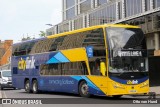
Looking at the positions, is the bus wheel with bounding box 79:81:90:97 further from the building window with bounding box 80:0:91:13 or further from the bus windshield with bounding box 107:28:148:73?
the building window with bounding box 80:0:91:13

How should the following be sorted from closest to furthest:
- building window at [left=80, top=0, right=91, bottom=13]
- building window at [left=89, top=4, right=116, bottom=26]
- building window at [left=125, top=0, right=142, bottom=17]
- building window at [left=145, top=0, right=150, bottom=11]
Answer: building window at [left=145, top=0, right=150, bottom=11], building window at [left=125, top=0, right=142, bottom=17], building window at [left=89, top=4, right=116, bottom=26], building window at [left=80, top=0, right=91, bottom=13]

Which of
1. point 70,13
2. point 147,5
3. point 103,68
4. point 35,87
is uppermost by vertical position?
point 70,13

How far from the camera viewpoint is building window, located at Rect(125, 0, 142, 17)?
58.0 m

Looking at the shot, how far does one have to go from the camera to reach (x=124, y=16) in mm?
61594

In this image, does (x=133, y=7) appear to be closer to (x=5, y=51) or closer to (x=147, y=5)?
(x=147, y=5)

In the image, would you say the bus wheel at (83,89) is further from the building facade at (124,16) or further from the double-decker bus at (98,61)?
the building facade at (124,16)

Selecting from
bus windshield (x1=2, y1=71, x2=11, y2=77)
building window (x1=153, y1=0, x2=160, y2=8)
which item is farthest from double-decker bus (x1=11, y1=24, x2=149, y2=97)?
building window (x1=153, y1=0, x2=160, y2=8)

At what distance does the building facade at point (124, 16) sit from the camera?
140 ft

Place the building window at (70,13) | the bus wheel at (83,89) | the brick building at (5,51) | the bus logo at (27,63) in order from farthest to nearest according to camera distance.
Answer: the brick building at (5,51)
the building window at (70,13)
the bus logo at (27,63)
the bus wheel at (83,89)

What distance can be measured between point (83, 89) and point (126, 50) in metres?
3.63

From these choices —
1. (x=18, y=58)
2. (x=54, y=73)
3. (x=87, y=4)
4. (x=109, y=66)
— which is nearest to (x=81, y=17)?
(x=87, y=4)

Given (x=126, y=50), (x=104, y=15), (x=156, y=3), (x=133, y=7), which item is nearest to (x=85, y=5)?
(x=104, y=15)

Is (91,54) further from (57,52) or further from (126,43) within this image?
(57,52)

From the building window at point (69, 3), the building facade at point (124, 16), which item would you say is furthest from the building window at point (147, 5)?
the building window at point (69, 3)
